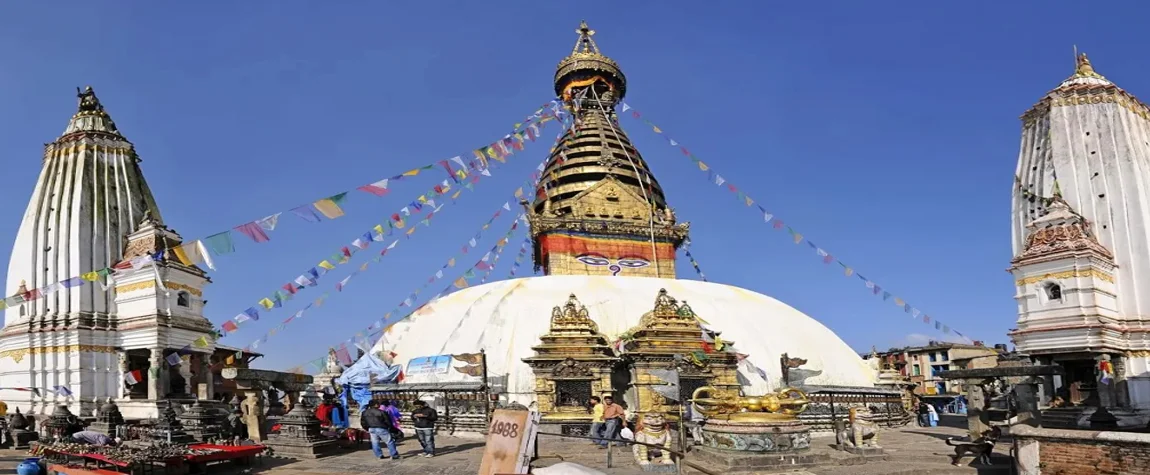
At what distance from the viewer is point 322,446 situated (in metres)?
15.6

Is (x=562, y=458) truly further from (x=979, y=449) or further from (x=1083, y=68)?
(x=1083, y=68)

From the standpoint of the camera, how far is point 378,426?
1498 cm

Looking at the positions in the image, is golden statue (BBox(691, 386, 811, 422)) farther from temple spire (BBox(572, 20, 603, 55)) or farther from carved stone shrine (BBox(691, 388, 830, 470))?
temple spire (BBox(572, 20, 603, 55))

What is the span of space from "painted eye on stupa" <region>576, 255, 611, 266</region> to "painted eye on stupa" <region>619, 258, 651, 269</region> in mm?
741

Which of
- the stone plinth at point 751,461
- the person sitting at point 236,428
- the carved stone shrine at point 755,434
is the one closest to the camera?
the stone plinth at point 751,461

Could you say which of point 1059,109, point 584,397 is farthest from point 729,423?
point 1059,109

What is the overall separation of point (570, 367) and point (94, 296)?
A: 13515mm

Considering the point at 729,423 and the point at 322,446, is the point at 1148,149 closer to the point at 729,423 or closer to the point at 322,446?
the point at 729,423

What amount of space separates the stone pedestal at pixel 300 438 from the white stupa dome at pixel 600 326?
11273 mm

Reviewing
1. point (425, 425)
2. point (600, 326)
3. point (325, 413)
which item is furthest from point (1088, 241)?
point (325, 413)

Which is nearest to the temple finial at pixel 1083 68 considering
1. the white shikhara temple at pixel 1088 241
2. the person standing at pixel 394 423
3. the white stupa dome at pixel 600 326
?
the white shikhara temple at pixel 1088 241

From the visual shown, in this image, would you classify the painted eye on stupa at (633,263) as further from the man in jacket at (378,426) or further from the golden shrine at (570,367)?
the man in jacket at (378,426)

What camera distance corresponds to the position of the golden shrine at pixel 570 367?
2527 centimetres

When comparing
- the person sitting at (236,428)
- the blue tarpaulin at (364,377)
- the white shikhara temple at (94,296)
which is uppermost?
the white shikhara temple at (94,296)
